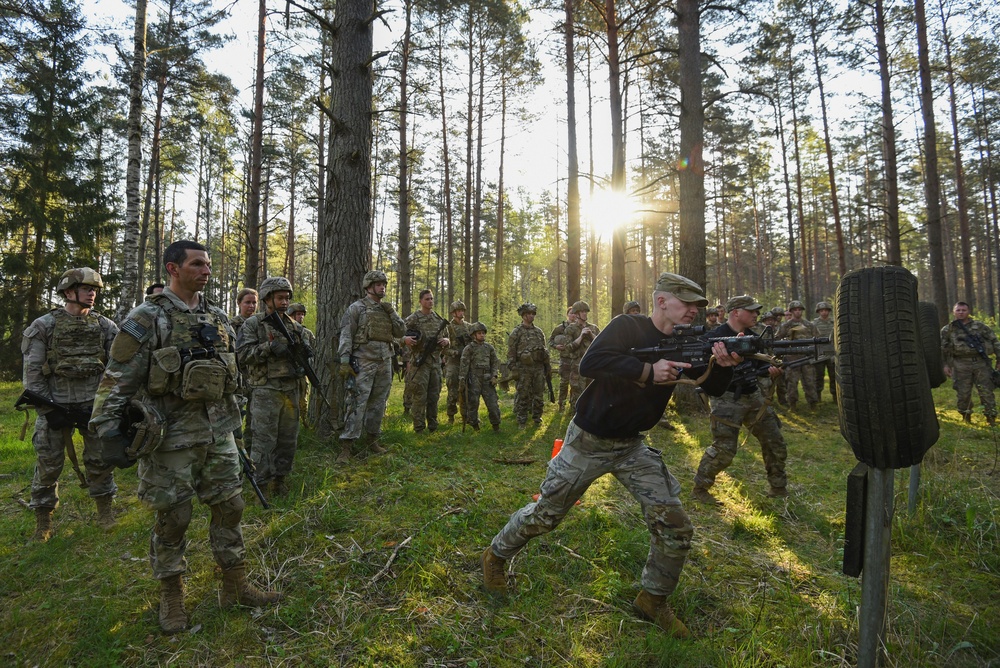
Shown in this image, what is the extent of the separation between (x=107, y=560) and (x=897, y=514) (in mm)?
6893

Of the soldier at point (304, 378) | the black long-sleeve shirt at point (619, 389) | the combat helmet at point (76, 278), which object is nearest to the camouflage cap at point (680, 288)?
the black long-sleeve shirt at point (619, 389)

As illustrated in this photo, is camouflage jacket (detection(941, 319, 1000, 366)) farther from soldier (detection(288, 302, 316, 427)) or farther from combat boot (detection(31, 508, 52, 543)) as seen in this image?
combat boot (detection(31, 508, 52, 543))

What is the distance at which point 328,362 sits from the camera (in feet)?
21.7

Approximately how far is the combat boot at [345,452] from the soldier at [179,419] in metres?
2.37

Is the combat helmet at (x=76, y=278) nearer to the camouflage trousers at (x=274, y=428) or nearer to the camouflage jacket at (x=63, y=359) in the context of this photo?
the camouflage jacket at (x=63, y=359)

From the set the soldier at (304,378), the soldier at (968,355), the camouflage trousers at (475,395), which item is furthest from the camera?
the soldier at (968,355)

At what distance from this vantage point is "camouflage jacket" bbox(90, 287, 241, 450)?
295 cm

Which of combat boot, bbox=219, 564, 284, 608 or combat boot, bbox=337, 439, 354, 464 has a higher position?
combat boot, bbox=337, 439, 354, 464

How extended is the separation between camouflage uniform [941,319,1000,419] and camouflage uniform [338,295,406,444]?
34.0ft

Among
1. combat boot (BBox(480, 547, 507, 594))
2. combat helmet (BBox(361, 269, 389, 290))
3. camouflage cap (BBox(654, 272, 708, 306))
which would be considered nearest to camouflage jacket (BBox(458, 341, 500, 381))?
combat helmet (BBox(361, 269, 389, 290))

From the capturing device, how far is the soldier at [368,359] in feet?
19.9

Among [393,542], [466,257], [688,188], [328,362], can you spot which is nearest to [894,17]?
[688,188]

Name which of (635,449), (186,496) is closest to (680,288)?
(635,449)

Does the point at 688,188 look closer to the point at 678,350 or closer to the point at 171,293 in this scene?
the point at 678,350
